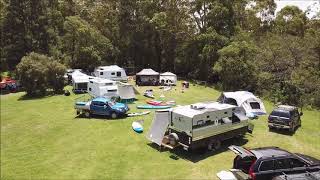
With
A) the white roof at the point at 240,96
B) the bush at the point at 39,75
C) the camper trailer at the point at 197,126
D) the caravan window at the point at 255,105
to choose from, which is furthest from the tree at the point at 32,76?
the caravan window at the point at 255,105

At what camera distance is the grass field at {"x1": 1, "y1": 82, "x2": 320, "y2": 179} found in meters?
20.1

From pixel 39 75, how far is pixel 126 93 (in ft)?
41.9

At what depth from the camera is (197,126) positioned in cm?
2114

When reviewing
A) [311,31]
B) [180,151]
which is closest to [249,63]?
[311,31]

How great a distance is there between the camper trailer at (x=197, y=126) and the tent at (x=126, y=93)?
13.4 metres

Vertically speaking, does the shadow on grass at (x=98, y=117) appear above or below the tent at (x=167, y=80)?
below

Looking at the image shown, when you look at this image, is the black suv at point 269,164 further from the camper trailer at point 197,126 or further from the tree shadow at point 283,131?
the tree shadow at point 283,131

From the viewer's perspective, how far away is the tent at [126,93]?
36.6 m

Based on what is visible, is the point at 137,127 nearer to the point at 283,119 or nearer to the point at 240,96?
the point at 240,96

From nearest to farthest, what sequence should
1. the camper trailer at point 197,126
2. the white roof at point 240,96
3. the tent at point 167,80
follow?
the camper trailer at point 197,126
the white roof at point 240,96
the tent at point 167,80

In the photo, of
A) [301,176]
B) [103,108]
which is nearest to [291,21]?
[103,108]

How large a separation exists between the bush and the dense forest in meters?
1.65

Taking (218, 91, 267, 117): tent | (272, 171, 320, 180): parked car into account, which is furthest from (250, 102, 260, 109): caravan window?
(272, 171, 320, 180): parked car

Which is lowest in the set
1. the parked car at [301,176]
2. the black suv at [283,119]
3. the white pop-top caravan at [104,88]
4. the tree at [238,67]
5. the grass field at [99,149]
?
the grass field at [99,149]
